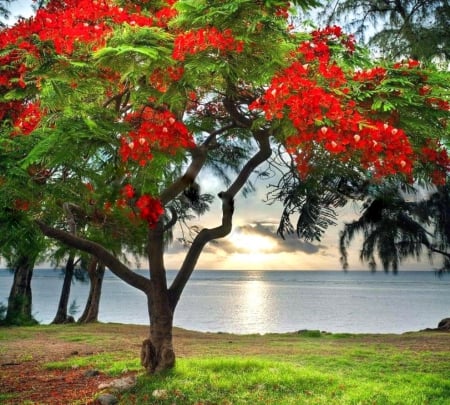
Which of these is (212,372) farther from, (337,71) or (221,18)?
(221,18)

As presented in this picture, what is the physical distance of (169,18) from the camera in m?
6.19

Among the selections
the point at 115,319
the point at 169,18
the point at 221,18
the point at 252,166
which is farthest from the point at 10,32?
the point at 115,319

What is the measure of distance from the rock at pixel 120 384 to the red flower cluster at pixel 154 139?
3.72 metres

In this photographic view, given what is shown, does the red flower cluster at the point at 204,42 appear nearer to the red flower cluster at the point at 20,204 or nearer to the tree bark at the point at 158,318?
the red flower cluster at the point at 20,204

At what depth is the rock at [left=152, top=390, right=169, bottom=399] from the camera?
755 centimetres

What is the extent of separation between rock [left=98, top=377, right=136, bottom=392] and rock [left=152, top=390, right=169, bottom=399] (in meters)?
0.56

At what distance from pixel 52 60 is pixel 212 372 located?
5286 mm

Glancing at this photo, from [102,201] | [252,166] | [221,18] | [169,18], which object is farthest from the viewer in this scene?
[252,166]

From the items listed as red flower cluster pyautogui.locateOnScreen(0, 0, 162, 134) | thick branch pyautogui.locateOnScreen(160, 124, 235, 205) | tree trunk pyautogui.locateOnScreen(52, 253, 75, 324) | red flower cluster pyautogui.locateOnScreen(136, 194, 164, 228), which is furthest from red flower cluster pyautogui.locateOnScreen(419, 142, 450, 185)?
tree trunk pyautogui.locateOnScreen(52, 253, 75, 324)

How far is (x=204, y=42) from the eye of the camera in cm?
518

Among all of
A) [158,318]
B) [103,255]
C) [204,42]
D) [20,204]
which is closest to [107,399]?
[158,318]

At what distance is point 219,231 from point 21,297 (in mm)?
13495

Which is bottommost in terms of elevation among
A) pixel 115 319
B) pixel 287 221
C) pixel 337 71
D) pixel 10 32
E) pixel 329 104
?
pixel 115 319

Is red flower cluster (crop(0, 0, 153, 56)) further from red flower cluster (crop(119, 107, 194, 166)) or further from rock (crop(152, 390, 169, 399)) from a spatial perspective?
rock (crop(152, 390, 169, 399))
